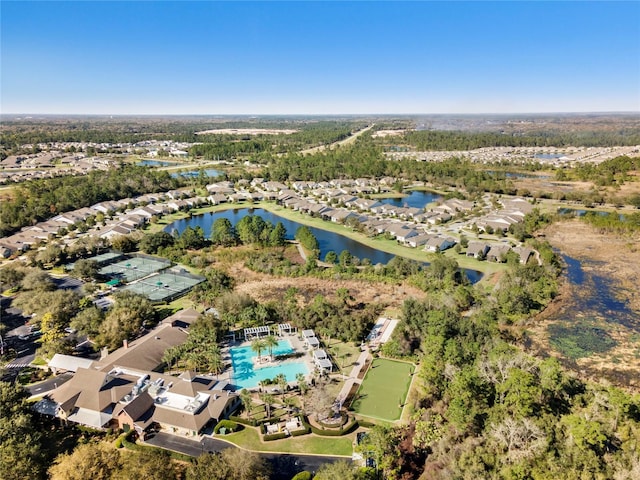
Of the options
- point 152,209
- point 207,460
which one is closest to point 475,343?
point 207,460

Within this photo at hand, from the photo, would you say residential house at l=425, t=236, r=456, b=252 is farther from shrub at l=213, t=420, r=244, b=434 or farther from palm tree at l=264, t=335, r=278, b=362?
shrub at l=213, t=420, r=244, b=434

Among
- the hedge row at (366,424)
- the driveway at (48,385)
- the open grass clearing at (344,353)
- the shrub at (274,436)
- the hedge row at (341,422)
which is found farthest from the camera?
the open grass clearing at (344,353)

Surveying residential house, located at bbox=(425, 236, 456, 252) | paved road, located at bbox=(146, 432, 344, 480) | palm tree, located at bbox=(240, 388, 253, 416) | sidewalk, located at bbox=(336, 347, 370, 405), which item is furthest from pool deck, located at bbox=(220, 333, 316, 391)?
residential house, located at bbox=(425, 236, 456, 252)

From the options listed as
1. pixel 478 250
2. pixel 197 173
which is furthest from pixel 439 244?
pixel 197 173

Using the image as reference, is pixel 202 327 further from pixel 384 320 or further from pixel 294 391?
pixel 384 320

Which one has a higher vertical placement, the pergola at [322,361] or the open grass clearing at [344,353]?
the pergola at [322,361]

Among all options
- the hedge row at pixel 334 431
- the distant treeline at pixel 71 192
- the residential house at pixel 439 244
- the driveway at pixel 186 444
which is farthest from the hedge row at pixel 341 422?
the distant treeline at pixel 71 192

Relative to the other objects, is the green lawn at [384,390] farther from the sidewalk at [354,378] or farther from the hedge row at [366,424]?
the hedge row at [366,424]
